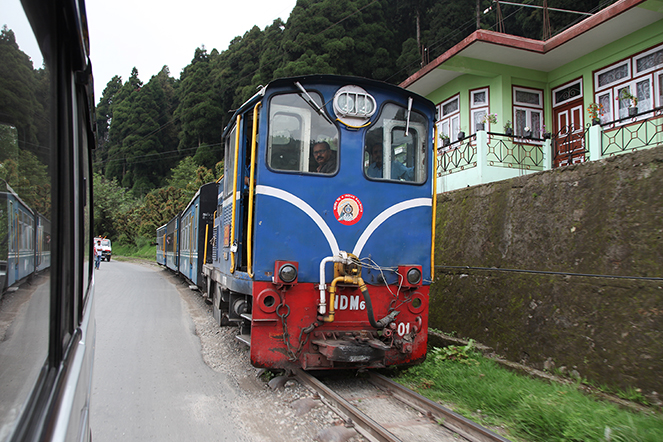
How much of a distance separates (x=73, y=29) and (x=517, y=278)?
19.3 feet

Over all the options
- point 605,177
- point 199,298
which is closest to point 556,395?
point 605,177

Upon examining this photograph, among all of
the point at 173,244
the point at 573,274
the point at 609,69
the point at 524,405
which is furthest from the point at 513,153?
the point at 173,244

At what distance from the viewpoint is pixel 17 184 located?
1063 mm

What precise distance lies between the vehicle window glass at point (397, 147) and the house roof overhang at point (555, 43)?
303 inches

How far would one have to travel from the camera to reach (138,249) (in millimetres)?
42312

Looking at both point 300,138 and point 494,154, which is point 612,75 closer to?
point 494,154

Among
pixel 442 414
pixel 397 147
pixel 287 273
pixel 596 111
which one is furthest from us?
pixel 596 111

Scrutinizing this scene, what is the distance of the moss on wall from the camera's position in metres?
4.39

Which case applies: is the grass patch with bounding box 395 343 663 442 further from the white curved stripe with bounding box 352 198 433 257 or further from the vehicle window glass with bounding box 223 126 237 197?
the vehicle window glass with bounding box 223 126 237 197

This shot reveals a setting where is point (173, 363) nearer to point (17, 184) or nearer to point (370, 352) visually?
point (370, 352)

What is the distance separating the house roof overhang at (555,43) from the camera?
10135 mm

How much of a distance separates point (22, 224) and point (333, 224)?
3934 millimetres

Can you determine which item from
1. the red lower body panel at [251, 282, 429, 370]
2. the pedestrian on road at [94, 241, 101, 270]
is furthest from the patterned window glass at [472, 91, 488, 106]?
the pedestrian on road at [94, 241, 101, 270]

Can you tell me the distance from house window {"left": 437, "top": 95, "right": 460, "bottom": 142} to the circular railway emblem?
417 inches
